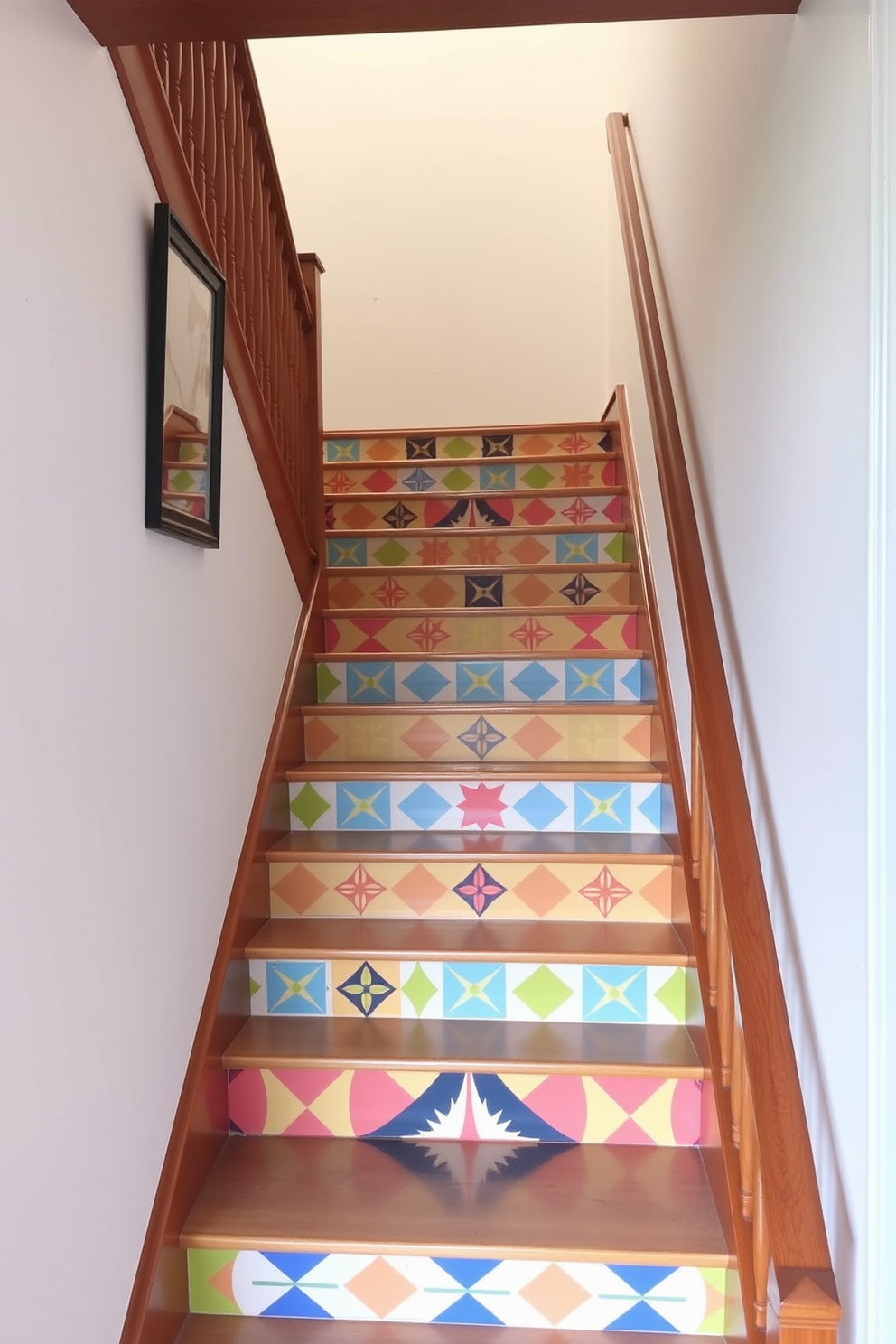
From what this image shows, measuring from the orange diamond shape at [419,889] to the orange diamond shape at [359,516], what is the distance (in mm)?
1711

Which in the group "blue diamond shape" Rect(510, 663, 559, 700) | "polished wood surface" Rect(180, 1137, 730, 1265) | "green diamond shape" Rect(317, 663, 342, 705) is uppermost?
"green diamond shape" Rect(317, 663, 342, 705)

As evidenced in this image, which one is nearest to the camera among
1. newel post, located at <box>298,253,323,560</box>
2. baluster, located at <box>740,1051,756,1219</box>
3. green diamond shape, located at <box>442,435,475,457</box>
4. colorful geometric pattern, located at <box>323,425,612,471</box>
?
baluster, located at <box>740,1051,756,1219</box>

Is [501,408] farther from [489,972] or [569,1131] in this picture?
[569,1131]

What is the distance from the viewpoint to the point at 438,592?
3064 millimetres

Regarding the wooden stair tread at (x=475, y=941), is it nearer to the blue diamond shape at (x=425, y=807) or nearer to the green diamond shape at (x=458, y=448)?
the blue diamond shape at (x=425, y=807)

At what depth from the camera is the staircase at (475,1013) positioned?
58.6 inches

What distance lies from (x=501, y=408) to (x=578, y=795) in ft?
8.14

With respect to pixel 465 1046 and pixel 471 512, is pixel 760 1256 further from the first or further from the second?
pixel 471 512

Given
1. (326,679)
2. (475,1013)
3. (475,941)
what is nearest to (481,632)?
(326,679)

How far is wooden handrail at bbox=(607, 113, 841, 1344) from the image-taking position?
3.47 ft

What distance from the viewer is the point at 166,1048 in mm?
1502

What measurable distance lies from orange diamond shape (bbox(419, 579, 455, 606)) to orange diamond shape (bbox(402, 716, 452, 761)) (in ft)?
2.09

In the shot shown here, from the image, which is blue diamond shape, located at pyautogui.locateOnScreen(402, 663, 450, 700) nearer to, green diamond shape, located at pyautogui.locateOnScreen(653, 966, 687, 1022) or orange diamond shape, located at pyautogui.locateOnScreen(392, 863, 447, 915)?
orange diamond shape, located at pyautogui.locateOnScreen(392, 863, 447, 915)

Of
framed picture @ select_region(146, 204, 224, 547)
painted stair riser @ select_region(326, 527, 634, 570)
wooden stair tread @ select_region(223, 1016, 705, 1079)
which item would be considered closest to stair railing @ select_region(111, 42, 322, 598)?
framed picture @ select_region(146, 204, 224, 547)
